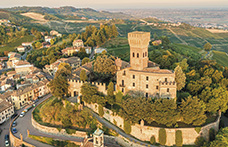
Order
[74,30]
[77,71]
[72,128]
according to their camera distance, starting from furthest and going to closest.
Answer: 1. [74,30]
2. [77,71]
3. [72,128]

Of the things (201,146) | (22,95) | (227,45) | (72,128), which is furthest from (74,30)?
(201,146)

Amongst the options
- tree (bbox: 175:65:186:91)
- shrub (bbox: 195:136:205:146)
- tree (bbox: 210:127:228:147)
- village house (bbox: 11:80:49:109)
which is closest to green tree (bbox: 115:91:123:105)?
tree (bbox: 175:65:186:91)

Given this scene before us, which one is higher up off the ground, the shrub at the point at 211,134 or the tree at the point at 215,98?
the tree at the point at 215,98

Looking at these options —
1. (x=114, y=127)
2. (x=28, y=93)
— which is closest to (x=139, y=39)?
(x=114, y=127)

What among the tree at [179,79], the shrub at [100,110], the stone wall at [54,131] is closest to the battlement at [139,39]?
the tree at [179,79]

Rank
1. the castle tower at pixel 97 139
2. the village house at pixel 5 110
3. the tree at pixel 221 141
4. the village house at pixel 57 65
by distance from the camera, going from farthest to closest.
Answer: the village house at pixel 57 65
the village house at pixel 5 110
the tree at pixel 221 141
the castle tower at pixel 97 139

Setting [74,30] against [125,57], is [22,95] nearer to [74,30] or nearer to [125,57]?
[125,57]

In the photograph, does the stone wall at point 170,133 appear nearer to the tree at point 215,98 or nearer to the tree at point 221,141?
the tree at point 221,141

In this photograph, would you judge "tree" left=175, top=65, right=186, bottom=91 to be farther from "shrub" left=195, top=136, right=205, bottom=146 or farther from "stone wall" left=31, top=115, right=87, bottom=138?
"stone wall" left=31, top=115, right=87, bottom=138
